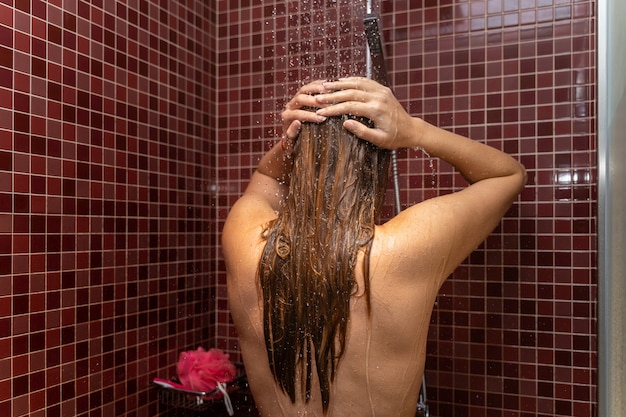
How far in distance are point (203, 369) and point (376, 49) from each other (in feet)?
3.18

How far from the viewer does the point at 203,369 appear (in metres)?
1.56

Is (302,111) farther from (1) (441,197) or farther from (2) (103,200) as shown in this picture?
(2) (103,200)

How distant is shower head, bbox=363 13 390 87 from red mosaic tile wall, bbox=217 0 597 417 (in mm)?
51

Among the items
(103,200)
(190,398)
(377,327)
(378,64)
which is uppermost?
(378,64)

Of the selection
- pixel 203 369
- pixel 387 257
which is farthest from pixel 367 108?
pixel 203 369

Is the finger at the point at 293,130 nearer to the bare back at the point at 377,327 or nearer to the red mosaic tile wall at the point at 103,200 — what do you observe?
the bare back at the point at 377,327

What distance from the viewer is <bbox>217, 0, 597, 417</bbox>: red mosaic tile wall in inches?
53.2

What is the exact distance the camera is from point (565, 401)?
137 cm

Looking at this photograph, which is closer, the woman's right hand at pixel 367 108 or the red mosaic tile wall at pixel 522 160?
the woman's right hand at pixel 367 108

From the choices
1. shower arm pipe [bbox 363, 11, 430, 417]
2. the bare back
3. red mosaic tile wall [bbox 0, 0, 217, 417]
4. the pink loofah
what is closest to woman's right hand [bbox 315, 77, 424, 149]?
the bare back

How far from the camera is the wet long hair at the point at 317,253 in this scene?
3.01 ft

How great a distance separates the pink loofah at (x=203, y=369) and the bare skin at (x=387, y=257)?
22.1 inches

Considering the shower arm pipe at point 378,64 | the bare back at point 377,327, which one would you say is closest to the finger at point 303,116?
the bare back at point 377,327

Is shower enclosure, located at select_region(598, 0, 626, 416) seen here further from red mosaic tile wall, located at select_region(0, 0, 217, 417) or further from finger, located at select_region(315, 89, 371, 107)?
red mosaic tile wall, located at select_region(0, 0, 217, 417)
